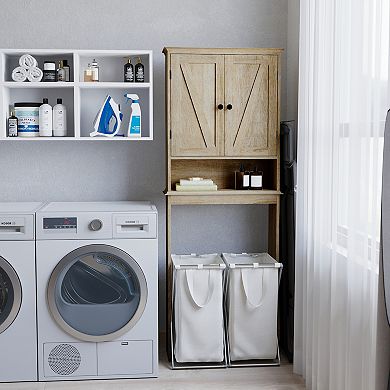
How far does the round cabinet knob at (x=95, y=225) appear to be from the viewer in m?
3.73

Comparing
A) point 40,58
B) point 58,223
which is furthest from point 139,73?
point 58,223

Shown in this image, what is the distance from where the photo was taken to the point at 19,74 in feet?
13.0

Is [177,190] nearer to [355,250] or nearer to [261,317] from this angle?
[261,317]

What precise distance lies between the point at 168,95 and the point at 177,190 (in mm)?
563

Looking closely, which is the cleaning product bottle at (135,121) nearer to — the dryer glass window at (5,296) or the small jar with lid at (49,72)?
the small jar with lid at (49,72)

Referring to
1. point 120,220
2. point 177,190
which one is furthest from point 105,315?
point 177,190

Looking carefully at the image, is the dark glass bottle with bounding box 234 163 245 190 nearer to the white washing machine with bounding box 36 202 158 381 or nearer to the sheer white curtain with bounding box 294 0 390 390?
the sheer white curtain with bounding box 294 0 390 390

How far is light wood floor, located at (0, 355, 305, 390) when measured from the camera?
367cm

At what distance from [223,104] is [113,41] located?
34.2 inches

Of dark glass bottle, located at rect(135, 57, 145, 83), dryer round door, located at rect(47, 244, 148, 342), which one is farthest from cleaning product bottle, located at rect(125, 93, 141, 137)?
dryer round door, located at rect(47, 244, 148, 342)

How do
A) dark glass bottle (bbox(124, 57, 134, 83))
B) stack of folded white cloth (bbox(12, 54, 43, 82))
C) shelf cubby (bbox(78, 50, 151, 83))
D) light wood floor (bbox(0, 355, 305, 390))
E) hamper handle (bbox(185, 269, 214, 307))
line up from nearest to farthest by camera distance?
light wood floor (bbox(0, 355, 305, 390)), hamper handle (bbox(185, 269, 214, 307)), stack of folded white cloth (bbox(12, 54, 43, 82)), dark glass bottle (bbox(124, 57, 134, 83)), shelf cubby (bbox(78, 50, 151, 83))

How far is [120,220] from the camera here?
3752 mm

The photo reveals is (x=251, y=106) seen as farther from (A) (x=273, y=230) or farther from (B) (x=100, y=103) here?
(B) (x=100, y=103)

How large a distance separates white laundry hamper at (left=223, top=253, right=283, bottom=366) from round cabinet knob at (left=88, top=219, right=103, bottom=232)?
78 centimetres
